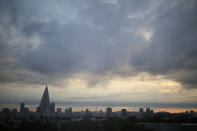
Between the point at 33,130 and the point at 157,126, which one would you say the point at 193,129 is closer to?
the point at 157,126

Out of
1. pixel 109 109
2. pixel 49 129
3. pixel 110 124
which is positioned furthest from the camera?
pixel 109 109

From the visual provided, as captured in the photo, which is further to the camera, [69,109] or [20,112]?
[69,109]

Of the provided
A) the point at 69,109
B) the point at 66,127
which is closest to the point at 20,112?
the point at 69,109

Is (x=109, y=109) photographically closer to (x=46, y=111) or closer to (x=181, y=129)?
(x=46, y=111)

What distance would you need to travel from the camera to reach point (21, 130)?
21453 mm

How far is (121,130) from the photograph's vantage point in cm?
2555

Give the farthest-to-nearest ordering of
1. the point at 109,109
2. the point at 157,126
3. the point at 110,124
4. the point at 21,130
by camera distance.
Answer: the point at 109,109, the point at 110,124, the point at 157,126, the point at 21,130

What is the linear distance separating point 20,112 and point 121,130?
237 ft

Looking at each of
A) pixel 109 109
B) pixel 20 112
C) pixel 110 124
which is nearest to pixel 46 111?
pixel 20 112

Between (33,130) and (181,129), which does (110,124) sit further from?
(33,130)

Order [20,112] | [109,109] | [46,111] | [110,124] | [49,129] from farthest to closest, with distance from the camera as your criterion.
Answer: [109,109] < [46,111] < [20,112] < [110,124] < [49,129]

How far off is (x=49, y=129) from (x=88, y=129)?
6268 mm

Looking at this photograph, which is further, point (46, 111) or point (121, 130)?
point (46, 111)

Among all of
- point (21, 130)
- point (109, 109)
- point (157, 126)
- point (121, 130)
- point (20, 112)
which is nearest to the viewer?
point (21, 130)
